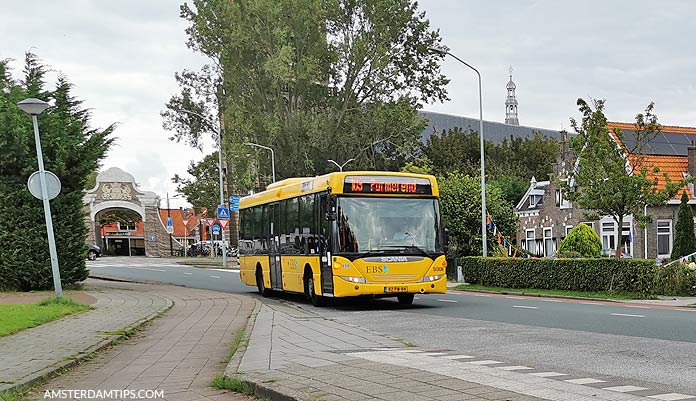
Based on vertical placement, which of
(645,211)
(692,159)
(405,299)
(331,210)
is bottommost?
(405,299)

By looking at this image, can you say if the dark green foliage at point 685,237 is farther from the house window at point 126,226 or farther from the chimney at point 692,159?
the house window at point 126,226

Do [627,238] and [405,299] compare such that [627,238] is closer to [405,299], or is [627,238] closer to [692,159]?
[692,159]

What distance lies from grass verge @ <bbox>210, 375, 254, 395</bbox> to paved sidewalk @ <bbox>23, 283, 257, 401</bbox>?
0.08 meters

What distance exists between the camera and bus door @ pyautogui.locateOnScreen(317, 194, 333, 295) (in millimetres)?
19312

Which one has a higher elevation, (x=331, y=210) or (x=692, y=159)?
(x=692, y=159)

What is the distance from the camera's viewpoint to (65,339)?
511 inches

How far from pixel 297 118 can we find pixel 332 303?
22712 mm

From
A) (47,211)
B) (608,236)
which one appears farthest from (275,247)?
(608,236)

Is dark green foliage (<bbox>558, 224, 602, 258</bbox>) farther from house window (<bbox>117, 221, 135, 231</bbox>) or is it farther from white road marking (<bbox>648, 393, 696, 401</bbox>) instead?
house window (<bbox>117, 221, 135, 231</bbox>)

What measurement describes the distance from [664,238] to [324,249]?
29.8 meters

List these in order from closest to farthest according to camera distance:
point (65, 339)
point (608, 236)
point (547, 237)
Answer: point (65, 339), point (608, 236), point (547, 237)

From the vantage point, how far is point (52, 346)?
39.7ft

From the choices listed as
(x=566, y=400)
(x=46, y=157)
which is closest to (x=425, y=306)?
(x=46, y=157)

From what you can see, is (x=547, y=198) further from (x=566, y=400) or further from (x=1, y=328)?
(x=566, y=400)
